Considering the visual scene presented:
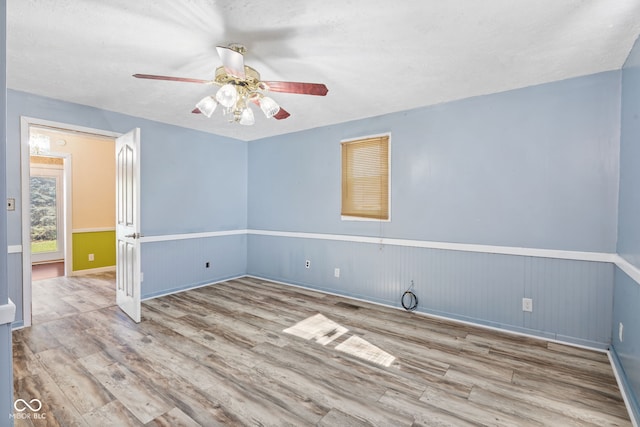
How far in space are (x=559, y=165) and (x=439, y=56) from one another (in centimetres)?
154

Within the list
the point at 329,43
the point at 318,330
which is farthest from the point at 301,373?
the point at 329,43

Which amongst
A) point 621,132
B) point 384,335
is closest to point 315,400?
point 384,335

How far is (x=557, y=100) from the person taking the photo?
2.73m

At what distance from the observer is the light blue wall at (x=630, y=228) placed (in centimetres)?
189

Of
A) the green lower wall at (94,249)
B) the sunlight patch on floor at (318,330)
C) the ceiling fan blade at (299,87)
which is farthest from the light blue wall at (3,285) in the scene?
the green lower wall at (94,249)

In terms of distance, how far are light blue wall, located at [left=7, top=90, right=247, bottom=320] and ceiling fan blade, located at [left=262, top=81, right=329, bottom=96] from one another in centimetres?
270

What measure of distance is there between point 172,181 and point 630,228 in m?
4.83

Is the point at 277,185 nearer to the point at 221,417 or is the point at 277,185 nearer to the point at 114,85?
the point at 114,85

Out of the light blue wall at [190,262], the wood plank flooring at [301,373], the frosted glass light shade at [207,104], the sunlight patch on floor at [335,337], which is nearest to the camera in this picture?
the wood plank flooring at [301,373]

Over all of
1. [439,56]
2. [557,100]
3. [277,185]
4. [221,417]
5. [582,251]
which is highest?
[439,56]

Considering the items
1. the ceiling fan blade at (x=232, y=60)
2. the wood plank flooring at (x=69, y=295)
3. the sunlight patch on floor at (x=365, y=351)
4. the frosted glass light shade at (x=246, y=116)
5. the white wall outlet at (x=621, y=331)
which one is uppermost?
the ceiling fan blade at (x=232, y=60)

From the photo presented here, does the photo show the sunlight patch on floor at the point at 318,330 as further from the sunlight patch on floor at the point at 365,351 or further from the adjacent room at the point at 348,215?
the sunlight patch on floor at the point at 365,351

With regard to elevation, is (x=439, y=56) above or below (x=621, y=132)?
above

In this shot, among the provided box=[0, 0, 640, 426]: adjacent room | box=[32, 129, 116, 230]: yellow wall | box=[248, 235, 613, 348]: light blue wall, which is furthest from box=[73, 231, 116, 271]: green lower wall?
box=[248, 235, 613, 348]: light blue wall
